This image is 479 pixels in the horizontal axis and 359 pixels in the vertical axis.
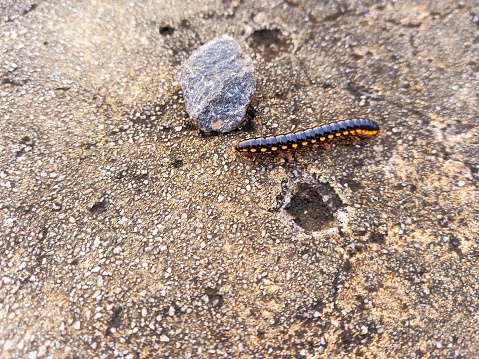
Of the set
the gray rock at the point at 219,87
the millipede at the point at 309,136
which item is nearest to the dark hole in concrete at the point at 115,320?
the millipede at the point at 309,136

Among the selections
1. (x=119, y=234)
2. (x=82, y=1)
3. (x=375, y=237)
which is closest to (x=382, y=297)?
(x=375, y=237)

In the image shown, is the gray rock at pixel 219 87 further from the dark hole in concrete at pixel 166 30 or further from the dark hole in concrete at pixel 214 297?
the dark hole in concrete at pixel 214 297

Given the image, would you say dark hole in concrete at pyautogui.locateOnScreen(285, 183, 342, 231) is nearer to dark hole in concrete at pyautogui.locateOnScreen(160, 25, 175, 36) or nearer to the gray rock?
the gray rock

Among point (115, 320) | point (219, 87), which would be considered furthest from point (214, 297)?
point (219, 87)

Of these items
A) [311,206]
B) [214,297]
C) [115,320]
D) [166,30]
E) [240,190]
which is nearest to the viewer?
[115,320]

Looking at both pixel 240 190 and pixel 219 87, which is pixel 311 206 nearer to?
pixel 240 190
